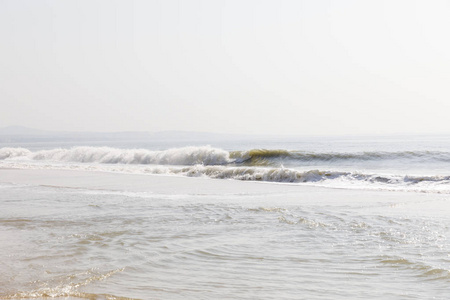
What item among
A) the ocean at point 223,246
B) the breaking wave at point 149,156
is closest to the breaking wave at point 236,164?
the breaking wave at point 149,156

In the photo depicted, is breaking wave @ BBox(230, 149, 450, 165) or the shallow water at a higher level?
breaking wave @ BBox(230, 149, 450, 165)

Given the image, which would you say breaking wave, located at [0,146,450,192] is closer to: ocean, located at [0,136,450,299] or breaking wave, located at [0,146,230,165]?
breaking wave, located at [0,146,230,165]

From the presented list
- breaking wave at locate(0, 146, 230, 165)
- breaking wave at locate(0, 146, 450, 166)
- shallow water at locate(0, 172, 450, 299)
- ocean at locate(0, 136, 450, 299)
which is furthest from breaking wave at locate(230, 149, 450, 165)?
shallow water at locate(0, 172, 450, 299)

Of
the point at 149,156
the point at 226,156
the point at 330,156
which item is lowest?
the point at 149,156

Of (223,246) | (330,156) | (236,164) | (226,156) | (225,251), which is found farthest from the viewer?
(226,156)

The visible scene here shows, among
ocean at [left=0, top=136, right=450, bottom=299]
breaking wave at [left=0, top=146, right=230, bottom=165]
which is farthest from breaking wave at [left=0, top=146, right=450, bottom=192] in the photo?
ocean at [left=0, top=136, right=450, bottom=299]

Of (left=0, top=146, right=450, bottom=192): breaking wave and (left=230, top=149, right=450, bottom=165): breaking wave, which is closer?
(left=0, top=146, right=450, bottom=192): breaking wave

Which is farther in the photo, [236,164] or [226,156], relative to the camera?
[226,156]

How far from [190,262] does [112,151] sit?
108 feet

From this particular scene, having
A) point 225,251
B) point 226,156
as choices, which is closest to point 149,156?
point 226,156

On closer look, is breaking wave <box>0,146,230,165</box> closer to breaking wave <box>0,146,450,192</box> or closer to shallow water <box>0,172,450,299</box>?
breaking wave <box>0,146,450,192</box>

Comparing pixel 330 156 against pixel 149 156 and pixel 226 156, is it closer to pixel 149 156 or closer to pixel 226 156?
pixel 226 156

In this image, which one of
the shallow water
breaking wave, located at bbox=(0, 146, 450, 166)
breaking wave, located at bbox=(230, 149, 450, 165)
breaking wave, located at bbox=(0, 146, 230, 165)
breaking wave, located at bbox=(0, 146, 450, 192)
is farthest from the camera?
breaking wave, located at bbox=(0, 146, 230, 165)

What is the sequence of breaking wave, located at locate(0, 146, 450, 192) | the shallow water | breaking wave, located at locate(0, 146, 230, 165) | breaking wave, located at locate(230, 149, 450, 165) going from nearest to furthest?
the shallow water
breaking wave, located at locate(0, 146, 450, 192)
breaking wave, located at locate(230, 149, 450, 165)
breaking wave, located at locate(0, 146, 230, 165)
